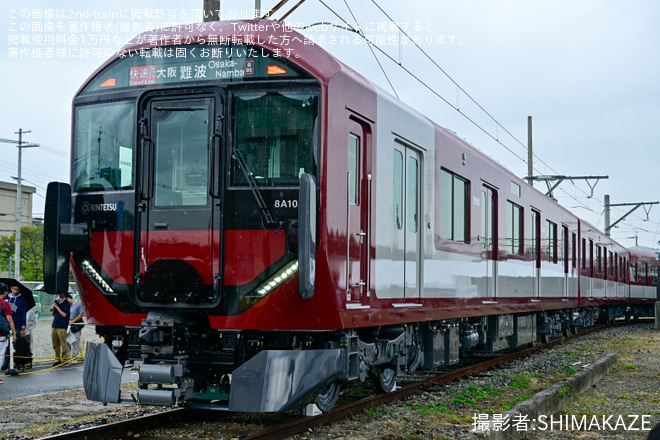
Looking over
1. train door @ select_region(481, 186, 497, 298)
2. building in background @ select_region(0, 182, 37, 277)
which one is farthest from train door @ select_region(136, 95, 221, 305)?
building in background @ select_region(0, 182, 37, 277)

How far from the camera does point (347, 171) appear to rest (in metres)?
7.40

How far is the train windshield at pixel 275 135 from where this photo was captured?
6.98 m

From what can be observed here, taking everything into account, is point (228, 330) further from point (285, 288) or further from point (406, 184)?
point (406, 184)

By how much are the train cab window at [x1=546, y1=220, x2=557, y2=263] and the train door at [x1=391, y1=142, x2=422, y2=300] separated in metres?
8.86

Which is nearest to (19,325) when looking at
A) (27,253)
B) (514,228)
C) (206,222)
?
(206,222)

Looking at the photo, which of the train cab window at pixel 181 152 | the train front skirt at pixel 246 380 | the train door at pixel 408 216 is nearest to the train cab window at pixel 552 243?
the train door at pixel 408 216

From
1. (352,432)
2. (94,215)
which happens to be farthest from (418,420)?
(94,215)

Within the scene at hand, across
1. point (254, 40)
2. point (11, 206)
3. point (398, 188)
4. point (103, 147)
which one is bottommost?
point (398, 188)

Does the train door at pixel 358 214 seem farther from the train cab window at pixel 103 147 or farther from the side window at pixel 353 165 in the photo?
the train cab window at pixel 103 147

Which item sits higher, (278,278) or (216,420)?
(278,278)

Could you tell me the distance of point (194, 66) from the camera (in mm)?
7336

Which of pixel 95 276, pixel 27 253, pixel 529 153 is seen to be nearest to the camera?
pixel 95 276

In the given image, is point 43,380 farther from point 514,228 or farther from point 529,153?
point 529,153

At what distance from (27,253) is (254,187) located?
52843 millimetres
